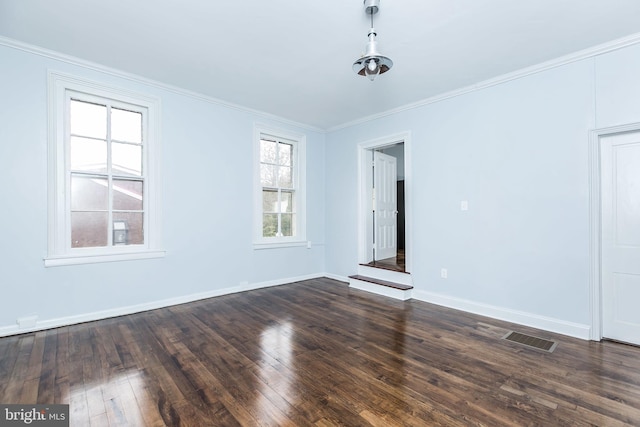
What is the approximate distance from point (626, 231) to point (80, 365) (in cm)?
499

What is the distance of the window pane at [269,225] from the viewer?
5.08 metres

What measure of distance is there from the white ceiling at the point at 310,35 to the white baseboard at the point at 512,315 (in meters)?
2.75

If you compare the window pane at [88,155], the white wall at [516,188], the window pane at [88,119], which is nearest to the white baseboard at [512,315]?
the white wall at [516,188]

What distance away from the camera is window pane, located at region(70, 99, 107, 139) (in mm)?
3390

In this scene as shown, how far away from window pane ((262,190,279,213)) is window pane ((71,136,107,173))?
7.39 ft

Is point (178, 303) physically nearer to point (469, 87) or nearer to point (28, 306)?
point (28, 306)

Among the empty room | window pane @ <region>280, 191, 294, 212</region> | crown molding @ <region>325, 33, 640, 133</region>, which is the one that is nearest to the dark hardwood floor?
the empty room

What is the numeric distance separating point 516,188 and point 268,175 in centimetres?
361

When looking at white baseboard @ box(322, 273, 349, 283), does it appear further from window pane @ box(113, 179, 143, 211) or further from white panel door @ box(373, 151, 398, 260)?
window pane @ box(113, 179, 143, 211)

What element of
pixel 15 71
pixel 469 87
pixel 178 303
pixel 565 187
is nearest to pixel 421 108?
pixel 469 87

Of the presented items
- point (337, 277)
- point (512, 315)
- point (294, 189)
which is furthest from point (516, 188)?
point (294, 189)

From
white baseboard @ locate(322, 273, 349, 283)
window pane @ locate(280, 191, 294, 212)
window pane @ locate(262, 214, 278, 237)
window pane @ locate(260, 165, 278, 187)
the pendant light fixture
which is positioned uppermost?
the pendant light fixture

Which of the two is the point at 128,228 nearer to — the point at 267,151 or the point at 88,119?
the point at 88,119

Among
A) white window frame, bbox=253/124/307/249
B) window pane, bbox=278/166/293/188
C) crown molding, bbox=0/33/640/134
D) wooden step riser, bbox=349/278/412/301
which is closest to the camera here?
crown molding, bbox=0/33/640/134
